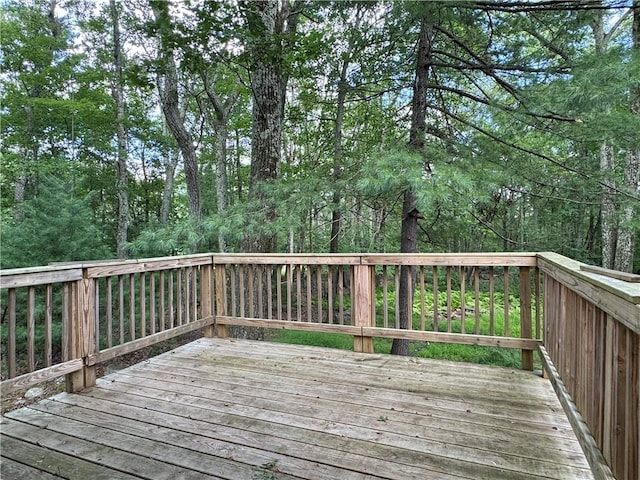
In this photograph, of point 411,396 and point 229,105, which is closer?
point 411,396

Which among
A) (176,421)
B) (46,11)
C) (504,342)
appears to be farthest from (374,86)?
(46,11)

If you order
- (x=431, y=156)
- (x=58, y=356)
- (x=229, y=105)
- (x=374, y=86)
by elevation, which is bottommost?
(x=58, y=356)

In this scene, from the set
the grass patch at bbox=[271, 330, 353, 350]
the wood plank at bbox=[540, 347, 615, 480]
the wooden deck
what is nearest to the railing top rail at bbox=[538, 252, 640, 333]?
the wood plank at bbox=[540, 347, 615, 480]

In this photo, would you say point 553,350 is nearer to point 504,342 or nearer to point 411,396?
point 504,342

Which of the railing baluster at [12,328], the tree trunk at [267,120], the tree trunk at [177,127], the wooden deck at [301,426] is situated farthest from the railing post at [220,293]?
the railing baluster at [12,328]

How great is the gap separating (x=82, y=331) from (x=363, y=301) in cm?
235

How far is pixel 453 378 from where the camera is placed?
9.60ft

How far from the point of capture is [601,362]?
4.99ft

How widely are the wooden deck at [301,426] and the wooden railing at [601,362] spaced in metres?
0.26

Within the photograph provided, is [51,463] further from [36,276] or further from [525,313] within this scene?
[525,313]

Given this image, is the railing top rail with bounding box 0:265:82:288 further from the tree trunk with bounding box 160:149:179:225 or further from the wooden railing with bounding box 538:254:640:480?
the tree trunk with bounding box 160:149:179:225

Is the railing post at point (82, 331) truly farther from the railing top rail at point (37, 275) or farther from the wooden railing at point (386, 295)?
the wooden railing at point (386, 295)

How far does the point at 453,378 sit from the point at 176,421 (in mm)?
2043

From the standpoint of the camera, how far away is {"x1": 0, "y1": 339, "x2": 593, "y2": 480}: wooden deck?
1776 mm
